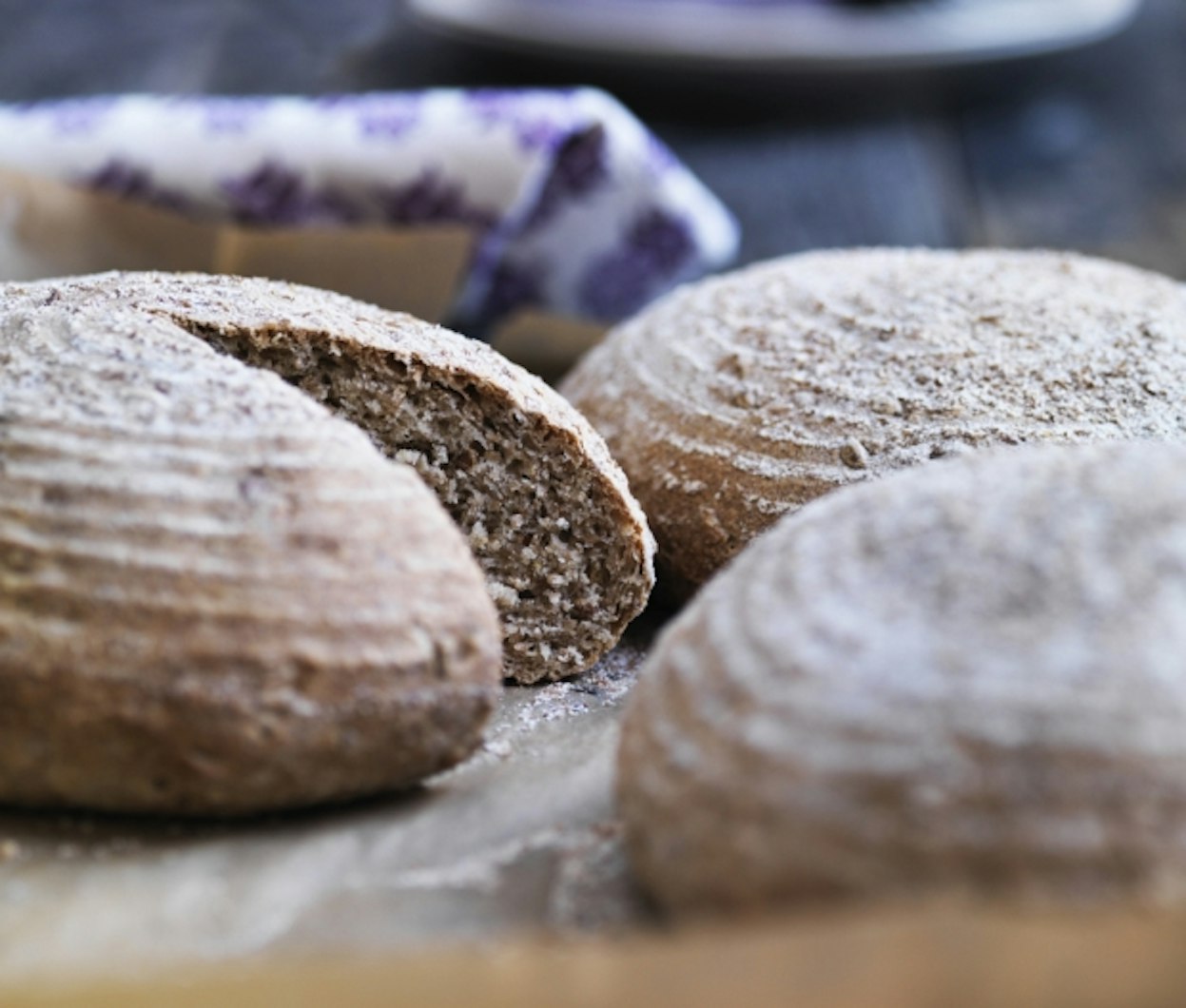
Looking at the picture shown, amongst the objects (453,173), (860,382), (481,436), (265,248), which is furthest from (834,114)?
(481,436)

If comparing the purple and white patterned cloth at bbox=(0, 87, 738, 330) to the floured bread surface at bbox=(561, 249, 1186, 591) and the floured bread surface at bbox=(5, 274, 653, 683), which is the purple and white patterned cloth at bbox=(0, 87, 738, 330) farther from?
the floured bread surface at bbox=(5, 274, 653, 683)

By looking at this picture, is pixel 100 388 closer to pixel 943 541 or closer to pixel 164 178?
pixel 943 541

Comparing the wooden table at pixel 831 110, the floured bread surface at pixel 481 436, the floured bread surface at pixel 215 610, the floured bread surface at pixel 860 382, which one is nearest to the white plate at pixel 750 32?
the wooden table at pixel 831 110

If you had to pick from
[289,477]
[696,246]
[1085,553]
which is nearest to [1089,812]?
[1085,553]

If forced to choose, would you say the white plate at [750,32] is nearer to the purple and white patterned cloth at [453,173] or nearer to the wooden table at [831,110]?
the wooden table at [831,110]

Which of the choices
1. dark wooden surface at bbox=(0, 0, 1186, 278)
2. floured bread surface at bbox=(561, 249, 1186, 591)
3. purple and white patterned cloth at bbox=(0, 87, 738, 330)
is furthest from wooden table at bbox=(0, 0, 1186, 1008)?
floured bread surface at bbox=(561, 249, 1186, 591)

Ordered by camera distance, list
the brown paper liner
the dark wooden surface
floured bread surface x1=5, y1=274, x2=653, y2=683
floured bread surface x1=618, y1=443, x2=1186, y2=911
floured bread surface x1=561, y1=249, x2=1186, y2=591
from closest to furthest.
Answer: floured bread surface x1=618, y1=443, x2=1186, y2=911 < floured bread surface x1=5, y1=274, x2=653, y2=683 < floured bread surface x1=561, y1=249, x2=1186, y2=591 < the brown paper liner < the dark wooden surface
